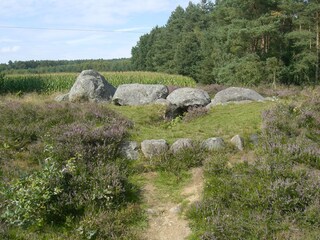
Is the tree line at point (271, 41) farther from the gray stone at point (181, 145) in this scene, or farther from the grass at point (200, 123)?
the gray stone at point (181, 145)

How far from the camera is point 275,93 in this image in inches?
680

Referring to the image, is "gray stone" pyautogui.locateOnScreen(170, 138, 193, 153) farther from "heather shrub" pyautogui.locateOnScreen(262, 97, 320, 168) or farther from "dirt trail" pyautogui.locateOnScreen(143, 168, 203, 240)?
"heather shrub" pyautogui.locateOnScreen(262, 97, 320, 168)

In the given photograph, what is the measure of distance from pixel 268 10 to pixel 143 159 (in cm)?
3040

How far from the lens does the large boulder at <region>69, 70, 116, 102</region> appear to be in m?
15.1

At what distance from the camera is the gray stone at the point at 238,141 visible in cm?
832

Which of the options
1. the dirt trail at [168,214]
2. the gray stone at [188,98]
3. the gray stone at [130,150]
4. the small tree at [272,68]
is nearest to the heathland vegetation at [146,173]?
the dirt trail at [168,214]

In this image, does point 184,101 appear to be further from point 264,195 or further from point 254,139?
point 264,195

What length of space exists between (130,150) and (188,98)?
599 centimetres

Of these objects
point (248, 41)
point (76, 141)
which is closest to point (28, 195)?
point (76, 141)

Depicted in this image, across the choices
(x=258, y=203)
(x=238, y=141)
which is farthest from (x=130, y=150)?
(x=258, y=203)

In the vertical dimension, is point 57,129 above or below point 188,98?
above

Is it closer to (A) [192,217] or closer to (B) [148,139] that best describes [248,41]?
(B) [148,139]

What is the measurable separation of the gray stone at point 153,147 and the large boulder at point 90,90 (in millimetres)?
7212

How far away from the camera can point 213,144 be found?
27.4ft
